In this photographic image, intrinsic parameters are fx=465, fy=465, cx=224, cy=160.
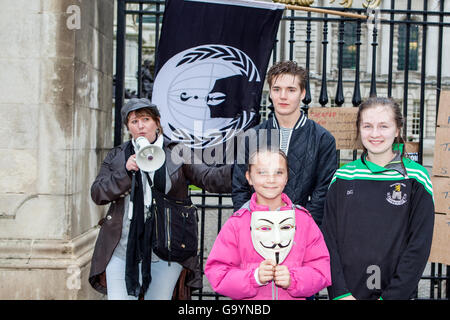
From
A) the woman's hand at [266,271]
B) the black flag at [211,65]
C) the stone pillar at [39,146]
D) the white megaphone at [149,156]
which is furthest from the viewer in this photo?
the black flag at [211,65]

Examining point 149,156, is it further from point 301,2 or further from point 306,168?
point 301,2

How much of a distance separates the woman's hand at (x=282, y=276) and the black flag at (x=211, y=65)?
82.0 inches

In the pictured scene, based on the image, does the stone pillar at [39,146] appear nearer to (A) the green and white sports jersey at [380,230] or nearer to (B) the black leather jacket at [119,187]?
(B) the black leather jacket at [119,187]

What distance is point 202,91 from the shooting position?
14.3ft

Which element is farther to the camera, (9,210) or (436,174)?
(436,174)

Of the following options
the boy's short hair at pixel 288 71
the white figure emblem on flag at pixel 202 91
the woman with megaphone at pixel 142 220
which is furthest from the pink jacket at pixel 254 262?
the white figure emblem on flag at pixel 202 91

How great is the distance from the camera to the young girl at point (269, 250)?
252 cm

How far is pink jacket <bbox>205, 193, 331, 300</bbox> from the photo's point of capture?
2.53 m

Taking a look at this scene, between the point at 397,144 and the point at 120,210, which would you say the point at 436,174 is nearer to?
the point at 397,144

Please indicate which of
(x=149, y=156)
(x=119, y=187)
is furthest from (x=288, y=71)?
(x=119, y=187)

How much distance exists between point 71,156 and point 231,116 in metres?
1.49

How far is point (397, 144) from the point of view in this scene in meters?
3.04
